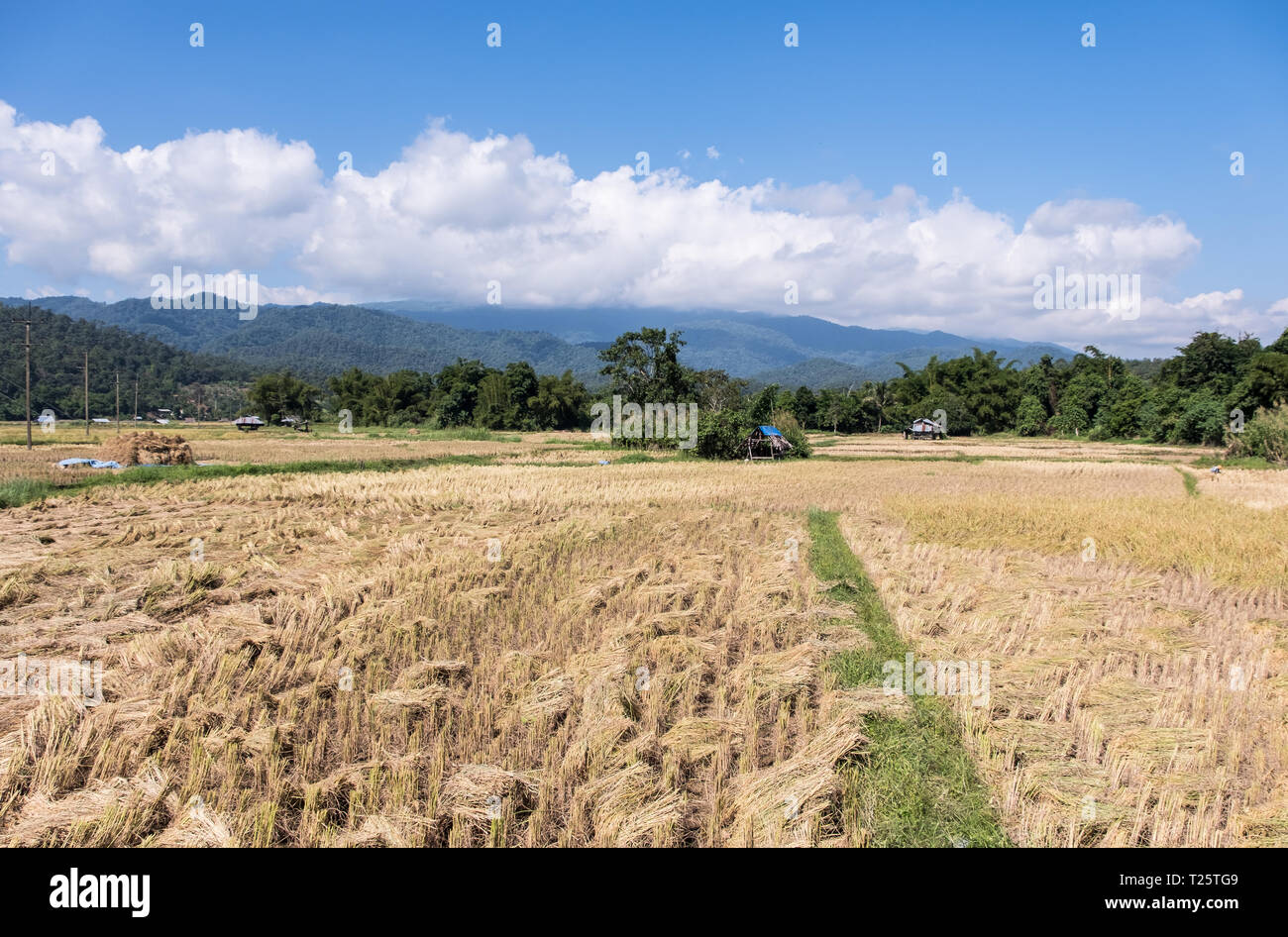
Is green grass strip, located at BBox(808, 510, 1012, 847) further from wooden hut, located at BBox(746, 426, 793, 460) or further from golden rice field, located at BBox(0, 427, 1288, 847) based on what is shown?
wooden hut, located at BBox(746, 426, 793, 460)

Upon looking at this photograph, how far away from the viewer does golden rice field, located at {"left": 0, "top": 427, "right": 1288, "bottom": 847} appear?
3.67m

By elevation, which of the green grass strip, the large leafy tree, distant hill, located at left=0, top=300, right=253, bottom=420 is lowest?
the green grass strip

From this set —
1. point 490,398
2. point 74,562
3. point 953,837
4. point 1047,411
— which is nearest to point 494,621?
point 953,837

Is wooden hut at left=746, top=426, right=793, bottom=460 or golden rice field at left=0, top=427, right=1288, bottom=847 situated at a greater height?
wooden hut at left=746, top=426, right=793, bottom=460

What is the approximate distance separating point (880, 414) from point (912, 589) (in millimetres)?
64172

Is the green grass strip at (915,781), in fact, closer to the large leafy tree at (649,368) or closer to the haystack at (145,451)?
the haystack at (145,451)

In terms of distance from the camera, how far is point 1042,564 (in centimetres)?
986

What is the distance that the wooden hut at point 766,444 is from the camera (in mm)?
33156

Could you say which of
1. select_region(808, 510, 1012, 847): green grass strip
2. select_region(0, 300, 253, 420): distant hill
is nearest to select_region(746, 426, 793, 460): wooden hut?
select_region(808, 510, 1012, 847): green grass strip

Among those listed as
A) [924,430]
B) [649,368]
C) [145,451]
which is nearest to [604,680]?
[145,451]

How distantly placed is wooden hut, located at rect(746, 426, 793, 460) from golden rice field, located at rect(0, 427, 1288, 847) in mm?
20346

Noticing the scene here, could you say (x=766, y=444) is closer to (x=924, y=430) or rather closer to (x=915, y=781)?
(x=915, y=781)

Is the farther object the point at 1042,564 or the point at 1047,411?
the point at 1047,411
